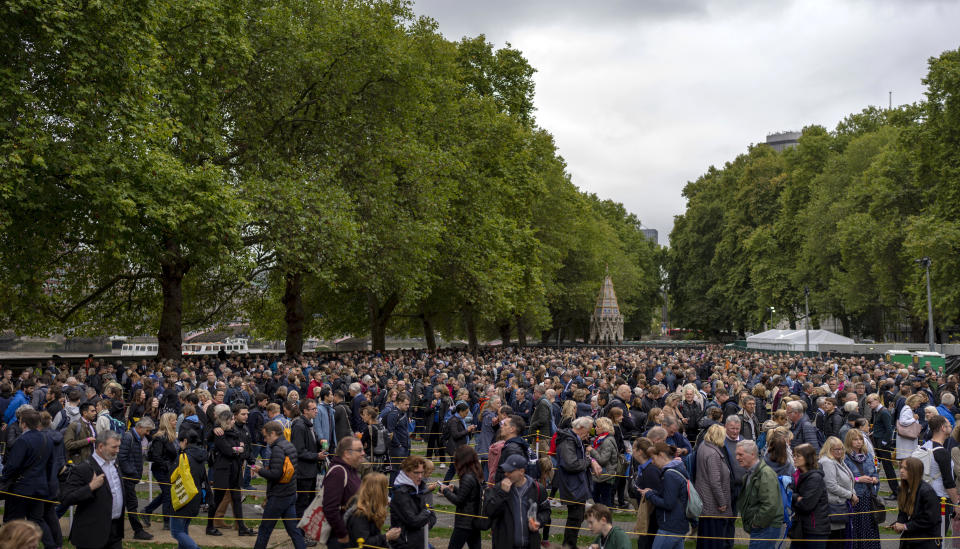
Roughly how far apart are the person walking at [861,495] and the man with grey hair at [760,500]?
1.10 meters

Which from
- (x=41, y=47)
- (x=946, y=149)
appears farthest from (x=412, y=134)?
(x=946, y=149)

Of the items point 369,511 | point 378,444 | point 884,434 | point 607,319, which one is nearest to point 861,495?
point 369,511

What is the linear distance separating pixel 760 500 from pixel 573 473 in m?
2.14

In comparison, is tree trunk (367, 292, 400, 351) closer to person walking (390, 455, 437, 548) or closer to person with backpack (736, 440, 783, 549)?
person with backpack (736, 440, 783, 549)

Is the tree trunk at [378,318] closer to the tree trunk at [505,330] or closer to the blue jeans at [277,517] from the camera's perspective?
the tree trunk at [505,330]

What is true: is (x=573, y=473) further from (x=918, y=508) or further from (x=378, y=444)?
(x=378, y=444)

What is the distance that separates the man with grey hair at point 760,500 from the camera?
697 centimetres

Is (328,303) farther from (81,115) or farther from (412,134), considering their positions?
(81,115)

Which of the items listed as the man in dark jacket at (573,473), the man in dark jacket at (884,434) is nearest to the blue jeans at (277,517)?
the man in dark jacket at (573,473)

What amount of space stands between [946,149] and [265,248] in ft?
94.6

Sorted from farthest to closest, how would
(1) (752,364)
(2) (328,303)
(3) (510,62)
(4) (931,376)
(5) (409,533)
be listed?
(3) (510,62) → (2) (328,303) → (1) (752,364) → (4) (931,376) → (5) (409,533)

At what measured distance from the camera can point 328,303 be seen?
41.3 m

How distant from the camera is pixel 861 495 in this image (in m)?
7.77

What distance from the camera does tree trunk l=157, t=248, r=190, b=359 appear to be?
1029 inches
